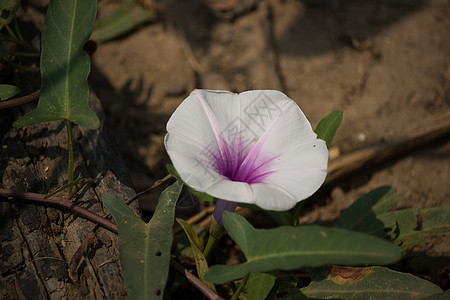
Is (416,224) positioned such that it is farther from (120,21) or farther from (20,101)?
(120,21)

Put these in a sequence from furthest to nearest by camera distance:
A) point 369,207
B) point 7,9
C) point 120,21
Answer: point 120,21
point 369,207
point 7,9

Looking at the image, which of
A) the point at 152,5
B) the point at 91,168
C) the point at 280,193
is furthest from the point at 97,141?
the point at 152,5

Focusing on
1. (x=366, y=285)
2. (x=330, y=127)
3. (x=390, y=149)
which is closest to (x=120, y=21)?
(x=330, y=127)

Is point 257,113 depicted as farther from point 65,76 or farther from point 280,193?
point 65,76

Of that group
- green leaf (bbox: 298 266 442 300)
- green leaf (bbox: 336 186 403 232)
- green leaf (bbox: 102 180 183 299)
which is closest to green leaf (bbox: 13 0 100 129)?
green leaf (bbox: 102 180 183 299)

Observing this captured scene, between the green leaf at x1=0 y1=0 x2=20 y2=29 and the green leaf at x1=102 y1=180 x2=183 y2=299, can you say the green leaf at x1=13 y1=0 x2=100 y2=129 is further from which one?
the green leaf at x1=102 y1=180 x2=183 y2=299

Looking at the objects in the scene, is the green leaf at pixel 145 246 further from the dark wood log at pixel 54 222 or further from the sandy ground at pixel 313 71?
the sandy ground at pixel 313 71
